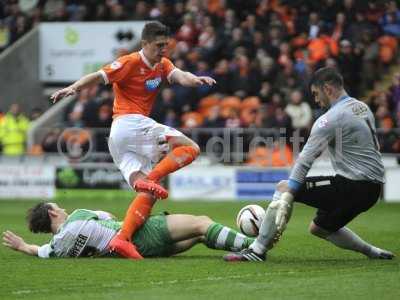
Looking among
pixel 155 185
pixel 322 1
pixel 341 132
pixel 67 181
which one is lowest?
pixel 67 181

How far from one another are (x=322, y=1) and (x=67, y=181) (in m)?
7.42

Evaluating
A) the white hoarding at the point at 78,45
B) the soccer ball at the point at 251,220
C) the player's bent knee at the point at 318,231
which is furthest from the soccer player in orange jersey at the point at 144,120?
the white hoarding at the point at 78,45

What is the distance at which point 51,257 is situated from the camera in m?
10.3

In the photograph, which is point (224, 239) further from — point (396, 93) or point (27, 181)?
point (27, 181)

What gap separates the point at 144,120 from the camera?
36.0 ft

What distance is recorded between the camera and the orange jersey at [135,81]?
35.4ft

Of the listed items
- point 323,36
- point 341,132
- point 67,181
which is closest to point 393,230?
point 341,132

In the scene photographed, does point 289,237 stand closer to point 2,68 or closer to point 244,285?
point 244,285

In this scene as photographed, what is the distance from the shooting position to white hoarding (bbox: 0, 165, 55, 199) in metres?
→ 23.9

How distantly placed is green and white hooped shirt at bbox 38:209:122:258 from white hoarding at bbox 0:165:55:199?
539 inches

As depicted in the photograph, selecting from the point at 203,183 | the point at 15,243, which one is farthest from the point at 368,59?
the point at 15,243

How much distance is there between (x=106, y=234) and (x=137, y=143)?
1.19m

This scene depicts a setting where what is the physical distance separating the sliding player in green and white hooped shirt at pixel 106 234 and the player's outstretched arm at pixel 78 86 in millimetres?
1107

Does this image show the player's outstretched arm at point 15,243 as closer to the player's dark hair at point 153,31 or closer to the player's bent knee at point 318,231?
the player's dark hair at point 153,31
